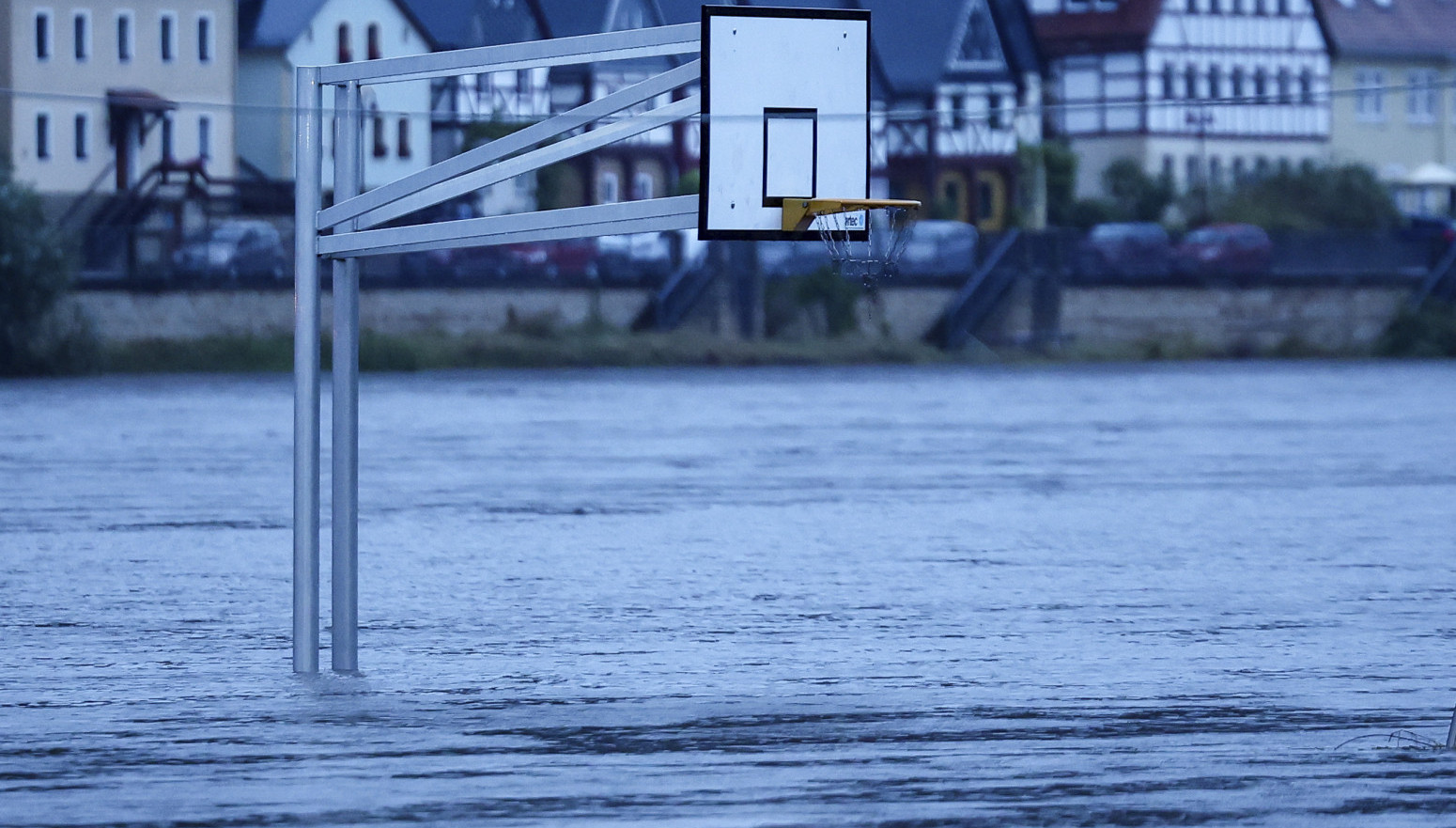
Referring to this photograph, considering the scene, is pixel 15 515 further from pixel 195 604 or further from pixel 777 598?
pixel 777 598

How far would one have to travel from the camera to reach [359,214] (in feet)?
37.7

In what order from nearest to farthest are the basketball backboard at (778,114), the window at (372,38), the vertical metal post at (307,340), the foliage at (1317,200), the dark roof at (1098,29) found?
the basketball backboard at (778,114) → the vertical metal post at (307,340) → the window at (372,38) → the foliage at (1317,200) → the dark roof at (1098,29)

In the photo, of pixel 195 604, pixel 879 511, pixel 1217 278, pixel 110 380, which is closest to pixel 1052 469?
pixel 879 511

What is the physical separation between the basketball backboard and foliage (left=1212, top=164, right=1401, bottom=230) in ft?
200

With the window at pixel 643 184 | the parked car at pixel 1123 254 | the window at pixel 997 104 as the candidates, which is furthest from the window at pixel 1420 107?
the window at pixel 643 184

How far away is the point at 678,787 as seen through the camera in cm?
912

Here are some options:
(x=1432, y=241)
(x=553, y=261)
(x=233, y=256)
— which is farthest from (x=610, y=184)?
(x=1432, y=241)

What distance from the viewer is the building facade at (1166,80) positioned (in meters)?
75.6

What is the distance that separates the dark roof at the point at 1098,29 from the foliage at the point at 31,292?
3466 cm

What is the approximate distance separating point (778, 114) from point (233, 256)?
47192 mm

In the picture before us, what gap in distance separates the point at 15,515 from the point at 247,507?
84.1 inches

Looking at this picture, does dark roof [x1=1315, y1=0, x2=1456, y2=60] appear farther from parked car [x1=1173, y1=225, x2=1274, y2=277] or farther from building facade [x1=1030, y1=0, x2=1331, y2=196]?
parked car [x1=1173, y1=225, x2=1274, y2=277]

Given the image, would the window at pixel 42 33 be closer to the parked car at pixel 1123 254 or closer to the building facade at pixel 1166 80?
the parked car at pixel 1123 254

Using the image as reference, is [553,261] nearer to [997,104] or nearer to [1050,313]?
[1050,313]
